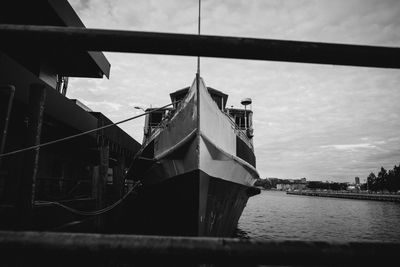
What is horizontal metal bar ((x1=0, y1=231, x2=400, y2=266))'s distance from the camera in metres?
0.74

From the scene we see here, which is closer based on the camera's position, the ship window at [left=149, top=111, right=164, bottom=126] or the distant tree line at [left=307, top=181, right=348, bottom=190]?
the ship window at [left=149, top=111, right=164, bottom=126]

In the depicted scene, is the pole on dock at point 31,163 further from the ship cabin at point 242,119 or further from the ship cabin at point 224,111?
the ship cabin at point 242,119

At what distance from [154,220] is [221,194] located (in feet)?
7.08

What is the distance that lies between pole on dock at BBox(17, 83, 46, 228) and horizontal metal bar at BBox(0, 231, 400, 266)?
19.9 feet

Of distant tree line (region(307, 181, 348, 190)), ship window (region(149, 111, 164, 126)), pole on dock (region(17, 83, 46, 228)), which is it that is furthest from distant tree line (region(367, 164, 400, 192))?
pole on dock (region(17, 83, 46, 228))

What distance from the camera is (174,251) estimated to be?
0.76 meters

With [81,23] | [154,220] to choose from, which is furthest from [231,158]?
[81,23]

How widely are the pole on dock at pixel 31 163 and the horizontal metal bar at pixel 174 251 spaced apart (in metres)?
6.06

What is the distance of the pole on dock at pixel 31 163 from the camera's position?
5574 millimetres

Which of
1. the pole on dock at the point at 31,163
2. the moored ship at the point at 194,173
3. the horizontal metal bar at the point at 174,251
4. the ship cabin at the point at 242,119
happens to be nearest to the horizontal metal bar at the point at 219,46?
the horizontal metal bar at the point at 174,251

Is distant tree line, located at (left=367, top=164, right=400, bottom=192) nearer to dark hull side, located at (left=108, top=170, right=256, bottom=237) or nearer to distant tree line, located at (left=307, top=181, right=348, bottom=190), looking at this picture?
distant tree line, located at (left=307, top=181, right=348, bottom=190)

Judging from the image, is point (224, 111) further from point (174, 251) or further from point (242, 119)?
point (174, 251)

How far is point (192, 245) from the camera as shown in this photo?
767 millimetres

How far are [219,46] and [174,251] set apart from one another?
842mm
